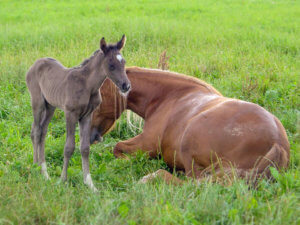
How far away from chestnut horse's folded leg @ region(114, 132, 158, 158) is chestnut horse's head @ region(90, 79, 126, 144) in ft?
1.06

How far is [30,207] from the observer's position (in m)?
3.06

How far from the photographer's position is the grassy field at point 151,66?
116 inches

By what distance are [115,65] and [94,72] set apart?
353 millimetres

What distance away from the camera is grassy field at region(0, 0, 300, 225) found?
2.95 metres

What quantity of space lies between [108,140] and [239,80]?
2786mm

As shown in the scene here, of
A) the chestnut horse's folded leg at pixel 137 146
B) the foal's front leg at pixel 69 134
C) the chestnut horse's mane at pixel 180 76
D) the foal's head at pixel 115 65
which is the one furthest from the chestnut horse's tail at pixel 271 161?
the foal's front leg at pixel 69 134

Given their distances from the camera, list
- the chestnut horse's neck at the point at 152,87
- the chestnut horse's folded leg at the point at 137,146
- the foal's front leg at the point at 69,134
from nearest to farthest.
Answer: the foal's front leg at the point at 69,134
the chestnut horse's folded leg at the point at 137,146
the chestnut horse's neck at the point at 152,87

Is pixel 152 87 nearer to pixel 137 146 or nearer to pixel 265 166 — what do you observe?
pixel 137 146

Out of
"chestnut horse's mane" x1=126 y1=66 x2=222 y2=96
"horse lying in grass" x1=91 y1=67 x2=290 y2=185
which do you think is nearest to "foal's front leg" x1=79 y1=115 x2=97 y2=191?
"horse lying in grass" x1=91 y1=67 x2=290 y2=185

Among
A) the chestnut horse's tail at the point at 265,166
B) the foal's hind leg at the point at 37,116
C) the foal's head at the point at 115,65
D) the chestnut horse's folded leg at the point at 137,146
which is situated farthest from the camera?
the chestnut horse's folded leg at the point at 137,146

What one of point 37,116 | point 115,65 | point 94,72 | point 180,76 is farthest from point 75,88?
point 180,76

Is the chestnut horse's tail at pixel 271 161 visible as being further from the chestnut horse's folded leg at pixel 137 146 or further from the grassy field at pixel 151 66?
the chestnut horse's folded leg at pixel 137 146

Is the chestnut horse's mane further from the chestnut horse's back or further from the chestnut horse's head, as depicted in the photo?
the chestnut horse's back

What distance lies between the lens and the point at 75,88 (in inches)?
150
